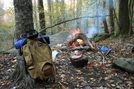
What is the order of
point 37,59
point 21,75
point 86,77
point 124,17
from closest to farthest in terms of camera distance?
point 37,59
point 21,75
point 86,77
point 124,17

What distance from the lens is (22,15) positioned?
3.41m

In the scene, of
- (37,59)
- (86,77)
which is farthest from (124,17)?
(37,59)

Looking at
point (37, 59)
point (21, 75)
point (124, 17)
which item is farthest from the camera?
point (124, 17)

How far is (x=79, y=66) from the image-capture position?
454 centimetres

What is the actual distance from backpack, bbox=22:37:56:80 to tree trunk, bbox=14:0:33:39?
2.61 feet

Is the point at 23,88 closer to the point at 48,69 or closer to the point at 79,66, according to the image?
the point at 48,69

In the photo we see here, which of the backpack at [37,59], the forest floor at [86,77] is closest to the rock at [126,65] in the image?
the forest floor at [86,77]

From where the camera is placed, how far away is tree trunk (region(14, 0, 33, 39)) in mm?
3340

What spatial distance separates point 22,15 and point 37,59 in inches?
62.9

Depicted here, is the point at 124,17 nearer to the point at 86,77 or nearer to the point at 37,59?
the point at 86,77

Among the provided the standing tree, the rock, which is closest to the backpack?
the standing tree

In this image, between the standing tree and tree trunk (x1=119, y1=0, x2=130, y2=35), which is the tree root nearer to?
the standing tree

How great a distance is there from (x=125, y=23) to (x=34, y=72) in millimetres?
9144

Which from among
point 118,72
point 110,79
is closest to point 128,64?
point 118,72
